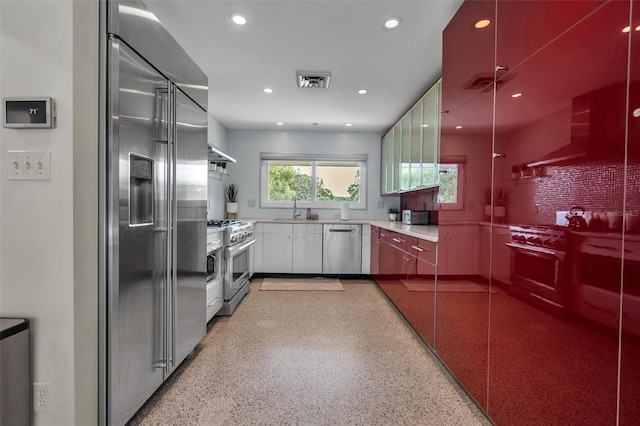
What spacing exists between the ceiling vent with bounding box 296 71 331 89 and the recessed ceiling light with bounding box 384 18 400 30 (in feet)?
2.83

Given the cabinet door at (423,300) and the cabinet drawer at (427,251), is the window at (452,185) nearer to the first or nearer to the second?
the cabinet drawer at (427,251)

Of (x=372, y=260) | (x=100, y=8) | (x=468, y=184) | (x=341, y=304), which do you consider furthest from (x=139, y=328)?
(x=372, y=260)

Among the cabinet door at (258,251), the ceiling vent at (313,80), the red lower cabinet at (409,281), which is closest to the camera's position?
the red lower cabinet at (409,281)

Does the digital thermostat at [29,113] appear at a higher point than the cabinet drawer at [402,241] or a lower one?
higher

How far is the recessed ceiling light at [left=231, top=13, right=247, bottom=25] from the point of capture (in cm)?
210

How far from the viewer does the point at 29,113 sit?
1217 mm

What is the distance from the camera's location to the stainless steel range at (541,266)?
108 centimetres

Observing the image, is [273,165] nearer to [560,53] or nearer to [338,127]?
[338,127]

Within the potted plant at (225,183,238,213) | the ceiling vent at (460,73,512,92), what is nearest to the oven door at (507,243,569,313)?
the ceiling vent at (460,73,512,92)

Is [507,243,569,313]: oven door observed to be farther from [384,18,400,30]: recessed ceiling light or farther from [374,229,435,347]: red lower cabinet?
[384,18,400,30]: recessed ceiling light

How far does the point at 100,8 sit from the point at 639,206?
209cm

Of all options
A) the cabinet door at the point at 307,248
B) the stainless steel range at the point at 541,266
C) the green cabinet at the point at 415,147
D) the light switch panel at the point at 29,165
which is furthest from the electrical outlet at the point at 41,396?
the cabinet door at the point at 307,248

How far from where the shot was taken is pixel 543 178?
118 centimetres

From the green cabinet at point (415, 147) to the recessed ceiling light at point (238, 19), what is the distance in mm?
1767
